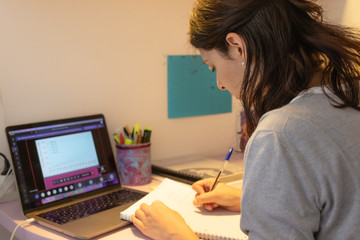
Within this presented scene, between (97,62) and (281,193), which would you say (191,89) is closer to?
(97,62)

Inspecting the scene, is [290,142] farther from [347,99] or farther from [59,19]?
[59,19]

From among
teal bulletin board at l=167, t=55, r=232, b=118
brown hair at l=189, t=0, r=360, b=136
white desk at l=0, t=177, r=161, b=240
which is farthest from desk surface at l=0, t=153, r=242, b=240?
teal bulletin board at l=167, t=55, r=232, b=118

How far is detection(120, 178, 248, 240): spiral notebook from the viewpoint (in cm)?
90

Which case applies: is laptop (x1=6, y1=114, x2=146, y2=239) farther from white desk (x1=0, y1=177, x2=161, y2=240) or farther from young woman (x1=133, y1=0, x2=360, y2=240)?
young woman (x1=133, y1=0, x2=360, y2=240)

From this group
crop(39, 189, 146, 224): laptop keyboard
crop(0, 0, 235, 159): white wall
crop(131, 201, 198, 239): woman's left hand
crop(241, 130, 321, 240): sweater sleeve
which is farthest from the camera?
crop(0, 0, 235, 159): white wall

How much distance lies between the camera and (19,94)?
3.87 feet

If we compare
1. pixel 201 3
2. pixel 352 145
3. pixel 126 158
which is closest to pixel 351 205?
pixel 352 145

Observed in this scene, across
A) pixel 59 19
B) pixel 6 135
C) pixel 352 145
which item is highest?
pixel 59 19

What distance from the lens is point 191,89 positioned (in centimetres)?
160

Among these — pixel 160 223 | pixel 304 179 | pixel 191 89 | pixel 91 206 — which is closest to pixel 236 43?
pixel 304 179

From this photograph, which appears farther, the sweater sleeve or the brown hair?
the brown hair

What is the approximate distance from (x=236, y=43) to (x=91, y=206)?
0.61m

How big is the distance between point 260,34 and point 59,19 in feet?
2.40

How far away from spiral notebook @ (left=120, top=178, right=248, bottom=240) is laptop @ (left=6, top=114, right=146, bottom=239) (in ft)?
0.22
